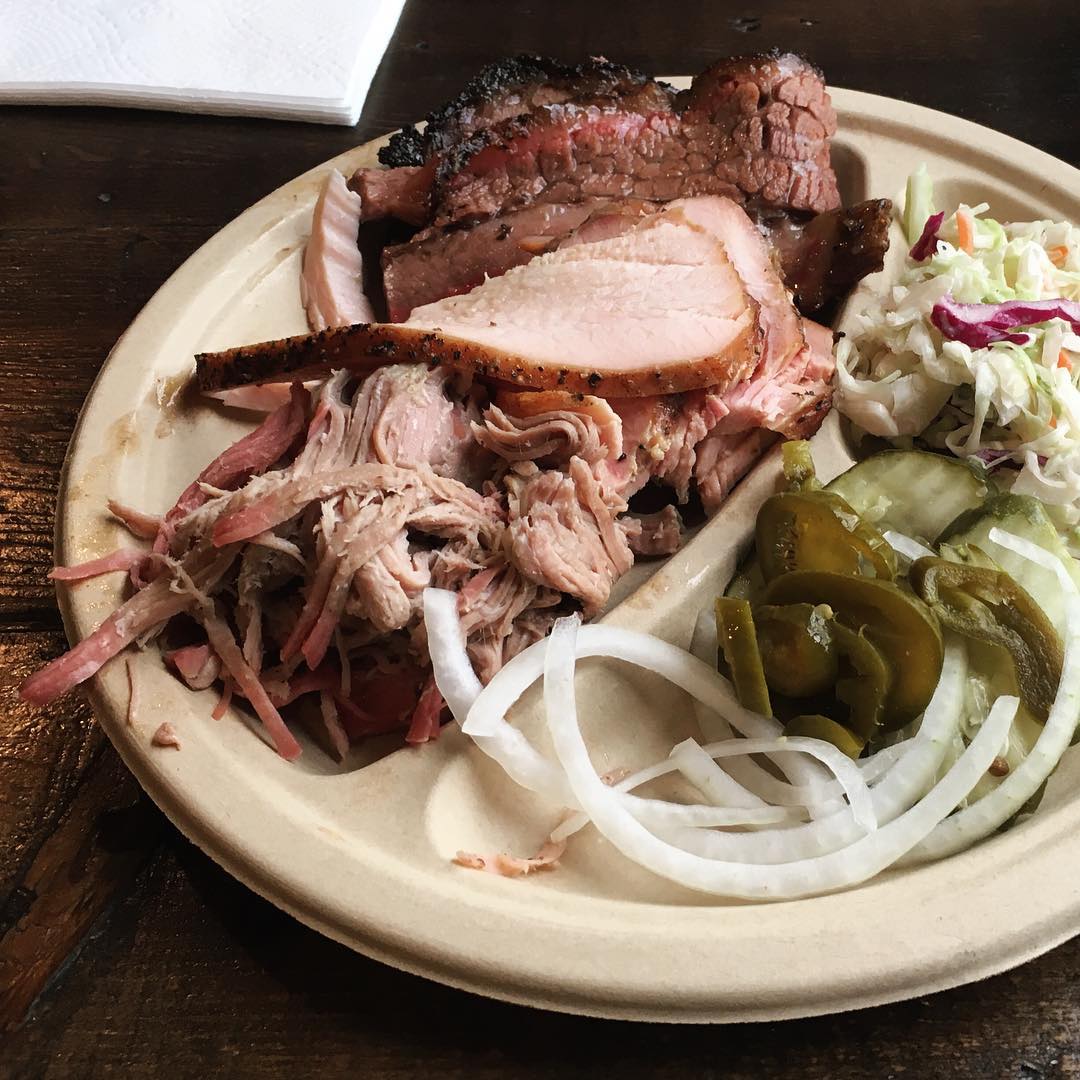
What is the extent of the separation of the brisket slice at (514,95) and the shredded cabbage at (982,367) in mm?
905

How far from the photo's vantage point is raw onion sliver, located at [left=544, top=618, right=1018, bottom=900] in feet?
4.71

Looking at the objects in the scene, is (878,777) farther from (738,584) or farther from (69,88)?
(69,88)

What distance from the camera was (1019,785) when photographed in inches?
59.1

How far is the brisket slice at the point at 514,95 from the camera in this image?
2.50 meters

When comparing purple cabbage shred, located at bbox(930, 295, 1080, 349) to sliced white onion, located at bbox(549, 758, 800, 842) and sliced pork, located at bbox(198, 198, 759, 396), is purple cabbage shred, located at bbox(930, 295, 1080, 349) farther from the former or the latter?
sliced white onion, located at bbox(549, 758, 800, 842)

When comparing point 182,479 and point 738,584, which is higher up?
point 738,584

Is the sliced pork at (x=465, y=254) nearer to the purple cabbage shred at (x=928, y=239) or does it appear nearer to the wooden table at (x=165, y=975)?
the purple cabbage shred at (x=928, y=239)

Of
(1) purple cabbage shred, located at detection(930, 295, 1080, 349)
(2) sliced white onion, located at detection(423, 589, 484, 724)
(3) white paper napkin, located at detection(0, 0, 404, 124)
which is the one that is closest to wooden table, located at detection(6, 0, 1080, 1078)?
(2) sliced white onion, located at detection(423, 589, 484, 724)

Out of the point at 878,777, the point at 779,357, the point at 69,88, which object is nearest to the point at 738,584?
the point at 878,777

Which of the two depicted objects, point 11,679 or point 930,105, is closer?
point 11,679

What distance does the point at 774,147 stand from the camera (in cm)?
243

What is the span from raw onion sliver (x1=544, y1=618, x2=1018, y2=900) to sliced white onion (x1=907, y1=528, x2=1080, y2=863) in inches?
1.8

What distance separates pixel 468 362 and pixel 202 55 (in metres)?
2.58

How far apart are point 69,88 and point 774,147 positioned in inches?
111
